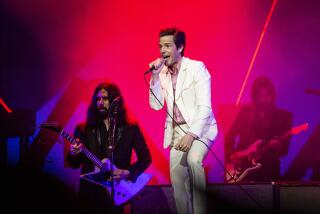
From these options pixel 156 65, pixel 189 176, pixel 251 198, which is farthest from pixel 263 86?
pixel 156 65

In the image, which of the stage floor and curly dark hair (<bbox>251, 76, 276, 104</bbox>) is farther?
curly dark hair (<bbox>251, 76, 276, 104</bbox>)

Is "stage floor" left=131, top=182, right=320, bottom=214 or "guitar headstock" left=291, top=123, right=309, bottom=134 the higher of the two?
"guitar headstock" left=291, top=123, right=309, bottom=134

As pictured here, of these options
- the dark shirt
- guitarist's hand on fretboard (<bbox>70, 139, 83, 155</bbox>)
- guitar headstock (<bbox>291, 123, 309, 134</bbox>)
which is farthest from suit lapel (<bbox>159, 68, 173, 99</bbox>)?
guitar headstock (<bbox>291, 123, 309, 134</bbox>)

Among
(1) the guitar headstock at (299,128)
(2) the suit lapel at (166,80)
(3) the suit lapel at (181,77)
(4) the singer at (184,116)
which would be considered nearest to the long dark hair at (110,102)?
(4) the singer at (184,116)

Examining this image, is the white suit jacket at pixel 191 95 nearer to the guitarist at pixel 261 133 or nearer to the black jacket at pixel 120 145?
the black jacket at pixel 120 145

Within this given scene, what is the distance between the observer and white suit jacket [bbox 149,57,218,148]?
13.9 feet

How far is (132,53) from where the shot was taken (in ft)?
18.6

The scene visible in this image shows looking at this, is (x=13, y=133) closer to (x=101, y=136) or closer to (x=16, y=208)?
(x=16, y=208)

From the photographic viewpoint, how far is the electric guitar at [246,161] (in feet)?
18.7

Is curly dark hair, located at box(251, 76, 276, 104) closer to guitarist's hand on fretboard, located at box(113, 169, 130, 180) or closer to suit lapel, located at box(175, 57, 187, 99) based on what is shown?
suit lapel, located at box(175, 57, 187, 99)

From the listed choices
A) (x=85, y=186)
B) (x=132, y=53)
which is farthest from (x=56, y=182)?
(x=132, y=53)

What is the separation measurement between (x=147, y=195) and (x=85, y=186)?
0.79m

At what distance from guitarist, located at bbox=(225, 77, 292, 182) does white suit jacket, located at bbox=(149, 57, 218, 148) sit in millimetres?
1454

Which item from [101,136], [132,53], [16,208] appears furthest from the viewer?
[132,53]
